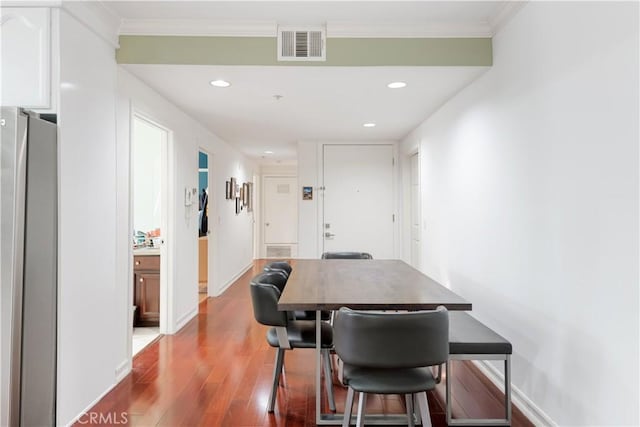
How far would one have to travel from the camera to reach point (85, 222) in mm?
2301

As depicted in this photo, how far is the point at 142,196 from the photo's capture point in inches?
192

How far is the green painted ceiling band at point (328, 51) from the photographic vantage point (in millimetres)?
2609

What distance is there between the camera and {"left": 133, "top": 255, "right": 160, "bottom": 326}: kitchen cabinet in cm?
387

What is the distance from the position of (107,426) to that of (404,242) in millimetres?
4161

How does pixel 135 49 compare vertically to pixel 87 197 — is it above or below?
above

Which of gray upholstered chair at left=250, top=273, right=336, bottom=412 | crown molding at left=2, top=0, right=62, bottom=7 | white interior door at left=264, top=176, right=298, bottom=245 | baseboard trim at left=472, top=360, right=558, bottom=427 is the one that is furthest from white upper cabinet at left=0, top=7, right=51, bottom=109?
white interior door at left=264, top=176, right=298, bottom=245

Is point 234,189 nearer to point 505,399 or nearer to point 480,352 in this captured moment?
point 480,352

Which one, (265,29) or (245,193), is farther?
(245,193)

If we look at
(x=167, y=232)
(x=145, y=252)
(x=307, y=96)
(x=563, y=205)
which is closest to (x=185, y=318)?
(x=145, y=252)

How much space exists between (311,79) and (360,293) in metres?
1.70

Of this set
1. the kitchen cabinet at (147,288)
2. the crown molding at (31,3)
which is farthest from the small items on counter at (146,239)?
the crown molding at (31,3)

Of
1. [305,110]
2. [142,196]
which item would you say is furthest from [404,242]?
[142,196]

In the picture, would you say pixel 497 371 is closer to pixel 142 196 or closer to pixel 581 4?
pixel 581 4

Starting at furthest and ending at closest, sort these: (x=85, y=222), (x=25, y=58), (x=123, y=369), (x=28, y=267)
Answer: (x=123, y=369), (x=85, y=222), (x=25, y=58), (x=28, y=267)
